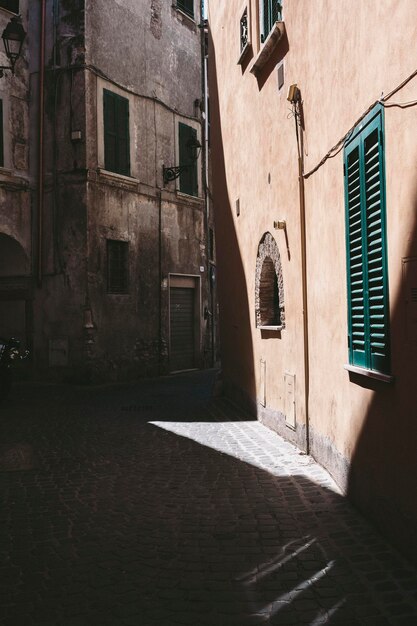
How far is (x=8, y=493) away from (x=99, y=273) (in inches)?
392

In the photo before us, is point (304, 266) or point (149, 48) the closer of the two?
point (304, 266)

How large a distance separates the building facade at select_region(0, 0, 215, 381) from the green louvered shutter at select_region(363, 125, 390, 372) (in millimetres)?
10972

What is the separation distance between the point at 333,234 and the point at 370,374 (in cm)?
163

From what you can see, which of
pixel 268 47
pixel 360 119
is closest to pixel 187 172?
pixel 268 47

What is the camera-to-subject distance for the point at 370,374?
175 inches

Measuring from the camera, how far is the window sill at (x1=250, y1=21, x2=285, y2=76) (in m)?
7.53

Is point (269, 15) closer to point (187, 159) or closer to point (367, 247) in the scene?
point (367, 247)

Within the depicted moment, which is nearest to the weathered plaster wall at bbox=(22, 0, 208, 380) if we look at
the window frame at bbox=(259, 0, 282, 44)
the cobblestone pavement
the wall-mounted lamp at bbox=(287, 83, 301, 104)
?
the cobblestone pavement

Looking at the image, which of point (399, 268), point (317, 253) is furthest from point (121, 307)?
point (399, 268)

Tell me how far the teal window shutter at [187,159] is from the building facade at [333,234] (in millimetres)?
7244

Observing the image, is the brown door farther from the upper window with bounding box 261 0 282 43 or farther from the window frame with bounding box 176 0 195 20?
the upper window with bounding box 261 0 282 43

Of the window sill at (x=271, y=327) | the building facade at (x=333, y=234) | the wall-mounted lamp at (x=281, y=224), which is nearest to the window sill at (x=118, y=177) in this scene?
the building facade at (x=333, y=234)

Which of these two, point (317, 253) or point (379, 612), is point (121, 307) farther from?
point (379, 612)

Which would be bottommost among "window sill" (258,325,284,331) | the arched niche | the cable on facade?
"window sill" (258,325,284,331)
